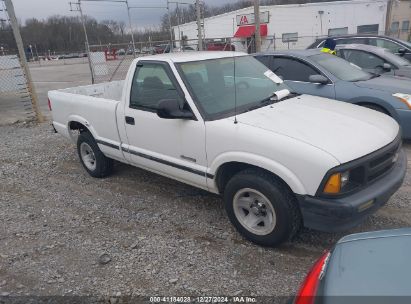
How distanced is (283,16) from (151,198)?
35843 mm

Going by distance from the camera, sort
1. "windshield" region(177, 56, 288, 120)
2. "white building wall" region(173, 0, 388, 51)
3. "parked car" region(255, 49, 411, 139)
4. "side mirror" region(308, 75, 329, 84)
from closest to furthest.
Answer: "windshield" region(177, 56, 288, 120) < "parked car" region(255, 49, 411, 139) < "side mirror" region(308, 75, 329, 84) < "white building wall" region(173, 0, 388, 51)

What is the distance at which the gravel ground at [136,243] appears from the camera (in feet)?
9.95

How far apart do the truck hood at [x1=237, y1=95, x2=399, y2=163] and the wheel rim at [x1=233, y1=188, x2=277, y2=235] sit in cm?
64

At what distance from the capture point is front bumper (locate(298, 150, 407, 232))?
110 inches

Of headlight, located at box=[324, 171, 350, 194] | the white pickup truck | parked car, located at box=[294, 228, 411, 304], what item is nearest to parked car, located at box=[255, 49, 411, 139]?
the white pickup truck

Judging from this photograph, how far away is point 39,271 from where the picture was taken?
3.30m

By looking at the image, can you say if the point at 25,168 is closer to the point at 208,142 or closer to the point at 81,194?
the point at 81,194

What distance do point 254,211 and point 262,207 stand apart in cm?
10

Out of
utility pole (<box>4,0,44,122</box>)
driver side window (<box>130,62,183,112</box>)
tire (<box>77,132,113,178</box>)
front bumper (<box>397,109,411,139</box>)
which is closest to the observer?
driver side window (<box>130,62,183,112</box>)

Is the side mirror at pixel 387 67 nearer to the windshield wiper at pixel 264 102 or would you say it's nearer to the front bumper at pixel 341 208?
the windshield wiper at pixel 264 102

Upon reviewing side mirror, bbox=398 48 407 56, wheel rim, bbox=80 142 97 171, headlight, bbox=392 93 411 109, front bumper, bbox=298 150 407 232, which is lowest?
wheel rim, bbox=80 142 97 171

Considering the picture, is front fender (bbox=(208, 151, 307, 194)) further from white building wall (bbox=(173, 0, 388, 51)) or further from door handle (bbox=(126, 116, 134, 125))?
white building wall (bbox=(173, 0, 388, 51))

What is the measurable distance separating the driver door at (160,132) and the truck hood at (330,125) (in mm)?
593

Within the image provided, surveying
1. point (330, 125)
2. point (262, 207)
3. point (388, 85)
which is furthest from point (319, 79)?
point (262, 207)
